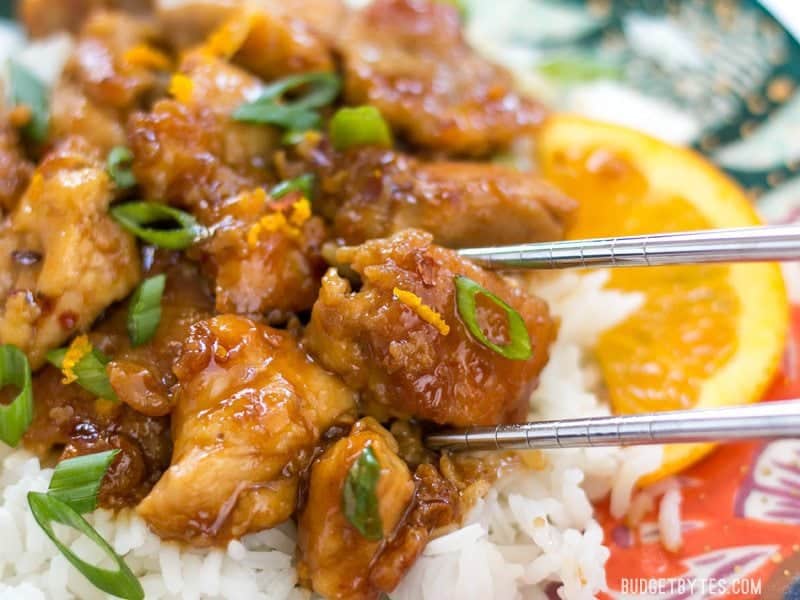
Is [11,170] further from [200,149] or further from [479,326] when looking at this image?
[479,326]

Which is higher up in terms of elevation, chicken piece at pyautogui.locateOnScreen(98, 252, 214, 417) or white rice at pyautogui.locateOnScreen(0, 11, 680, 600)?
chicken piece at pyautogui.locateOnScreen(98, 252, 214, 417)

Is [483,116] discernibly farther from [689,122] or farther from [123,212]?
[123,212]

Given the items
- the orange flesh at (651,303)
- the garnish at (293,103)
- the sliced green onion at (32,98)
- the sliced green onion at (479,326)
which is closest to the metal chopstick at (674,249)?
the sliced green onion at (479,326)

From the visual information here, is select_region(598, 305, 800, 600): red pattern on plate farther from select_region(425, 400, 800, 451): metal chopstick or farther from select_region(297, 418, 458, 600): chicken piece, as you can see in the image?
select_region(297, 418, 458, 600): chicken piece

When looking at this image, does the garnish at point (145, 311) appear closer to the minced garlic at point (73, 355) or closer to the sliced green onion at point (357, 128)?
the minced garlic at point (73, 355)

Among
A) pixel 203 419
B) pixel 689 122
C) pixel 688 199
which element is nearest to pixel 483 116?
pixel 688 199

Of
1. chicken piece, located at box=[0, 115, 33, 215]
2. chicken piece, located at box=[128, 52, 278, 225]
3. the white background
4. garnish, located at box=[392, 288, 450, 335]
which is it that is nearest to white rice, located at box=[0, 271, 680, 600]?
garnish, located at box=[392, 288, 450, 335]

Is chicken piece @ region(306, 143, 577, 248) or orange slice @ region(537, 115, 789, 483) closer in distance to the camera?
chicken piece @ region(306, 143, 577, 248)
